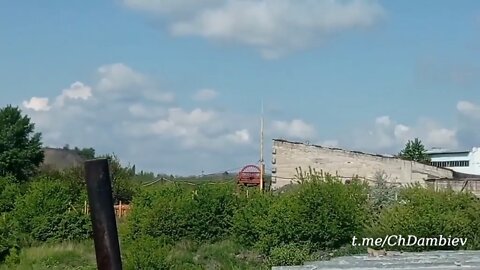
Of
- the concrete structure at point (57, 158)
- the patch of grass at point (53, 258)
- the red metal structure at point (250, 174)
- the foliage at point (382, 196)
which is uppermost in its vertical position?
the concrete structure at point (57, 158)

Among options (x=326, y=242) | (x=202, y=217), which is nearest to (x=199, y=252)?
(x=202, y=217)

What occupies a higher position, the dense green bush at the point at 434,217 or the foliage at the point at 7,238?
the dense green bush at the point at 434,217

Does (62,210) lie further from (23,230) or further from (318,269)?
(318,269)

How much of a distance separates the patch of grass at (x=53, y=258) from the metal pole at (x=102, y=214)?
23.9 metres

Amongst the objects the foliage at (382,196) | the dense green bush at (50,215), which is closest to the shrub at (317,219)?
the foliage at (382,196)

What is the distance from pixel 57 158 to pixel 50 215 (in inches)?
900

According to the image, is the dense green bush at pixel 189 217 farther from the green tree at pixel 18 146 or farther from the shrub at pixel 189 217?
the green tree at pixel 18 146

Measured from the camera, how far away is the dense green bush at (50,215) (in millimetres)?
31906

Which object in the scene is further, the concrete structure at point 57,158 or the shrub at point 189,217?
the concrete structure at point 57,158

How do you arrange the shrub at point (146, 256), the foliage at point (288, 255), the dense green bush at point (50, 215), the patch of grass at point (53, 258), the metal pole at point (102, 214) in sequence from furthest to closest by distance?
the dense green bush at point (50, 215)
the patch of grass at point (53, 258)
the foliage at point (288, 255)
the shrub at point (146, 256)
the metal pole at point (102, 214)

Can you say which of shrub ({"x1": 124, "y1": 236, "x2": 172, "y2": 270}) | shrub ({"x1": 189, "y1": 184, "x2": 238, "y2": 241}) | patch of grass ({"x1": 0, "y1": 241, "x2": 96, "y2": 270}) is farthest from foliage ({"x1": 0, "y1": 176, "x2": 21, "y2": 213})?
shrub ({"x1": 124, "y1": 236, "x2": 172, "y2": 270})

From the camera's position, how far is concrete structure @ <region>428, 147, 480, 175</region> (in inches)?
2684

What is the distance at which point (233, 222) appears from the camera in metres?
29.2

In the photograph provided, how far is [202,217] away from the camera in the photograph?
2983cm
